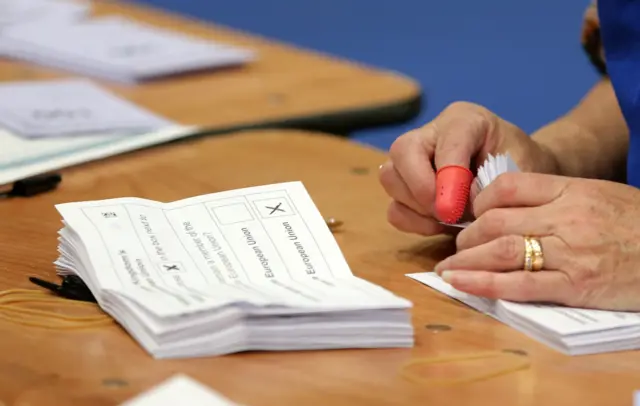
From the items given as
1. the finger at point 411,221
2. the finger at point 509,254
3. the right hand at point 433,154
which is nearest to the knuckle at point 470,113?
the right hand at point 433,154

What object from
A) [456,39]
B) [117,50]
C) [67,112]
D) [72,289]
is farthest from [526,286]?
[456,39]

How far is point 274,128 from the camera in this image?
158 centimetres

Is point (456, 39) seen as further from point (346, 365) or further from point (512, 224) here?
point (346, 365)

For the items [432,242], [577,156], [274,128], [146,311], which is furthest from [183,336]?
[274,128]

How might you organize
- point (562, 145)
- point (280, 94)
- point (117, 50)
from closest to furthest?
point (562, 145), point (280, 94), point (117, 50)

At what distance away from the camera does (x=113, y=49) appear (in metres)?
1.89

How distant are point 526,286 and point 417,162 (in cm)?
21

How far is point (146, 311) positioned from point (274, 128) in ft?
2.47

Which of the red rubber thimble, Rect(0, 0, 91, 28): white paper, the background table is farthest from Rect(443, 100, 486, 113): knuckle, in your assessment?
the background table

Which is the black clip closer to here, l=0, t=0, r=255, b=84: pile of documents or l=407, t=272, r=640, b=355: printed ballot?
l=407, t=272, r=640, b=355: printed ballot

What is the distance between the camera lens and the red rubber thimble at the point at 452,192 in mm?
1055

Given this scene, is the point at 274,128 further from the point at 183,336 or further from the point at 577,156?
the point at 183,336

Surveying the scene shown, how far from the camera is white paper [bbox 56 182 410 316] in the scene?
881 mm

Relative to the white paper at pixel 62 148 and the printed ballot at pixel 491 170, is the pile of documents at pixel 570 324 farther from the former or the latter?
the white paper at pixel 62 148
